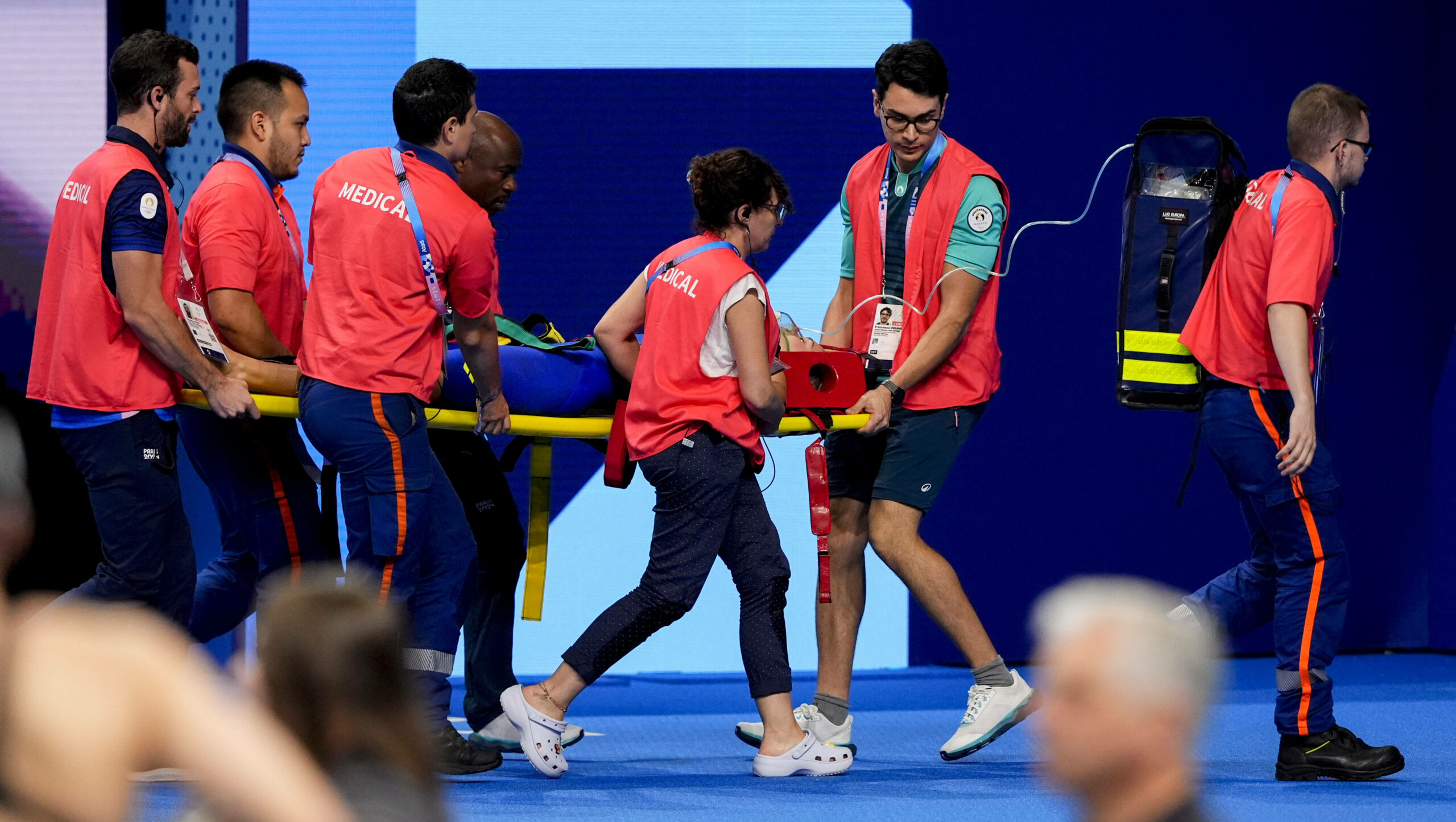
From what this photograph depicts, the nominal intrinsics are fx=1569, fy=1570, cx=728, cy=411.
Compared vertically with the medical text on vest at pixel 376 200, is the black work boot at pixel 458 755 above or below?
below

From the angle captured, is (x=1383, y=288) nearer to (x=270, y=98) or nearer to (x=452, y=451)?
(x=452, y=451)

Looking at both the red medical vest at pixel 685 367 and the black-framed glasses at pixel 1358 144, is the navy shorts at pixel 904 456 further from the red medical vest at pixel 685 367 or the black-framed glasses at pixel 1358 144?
the black-framed glasses at pixel 1358 144

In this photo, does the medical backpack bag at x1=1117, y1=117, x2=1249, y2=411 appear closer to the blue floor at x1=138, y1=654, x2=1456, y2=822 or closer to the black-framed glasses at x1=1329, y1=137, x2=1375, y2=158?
the black-framed glasses at x1=1329, y1=137, x2=1375, y2=158

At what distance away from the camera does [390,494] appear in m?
3.87

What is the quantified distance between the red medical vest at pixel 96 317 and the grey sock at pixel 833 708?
6.50 ft

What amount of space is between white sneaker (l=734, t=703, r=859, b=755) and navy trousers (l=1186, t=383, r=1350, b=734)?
1.19 m

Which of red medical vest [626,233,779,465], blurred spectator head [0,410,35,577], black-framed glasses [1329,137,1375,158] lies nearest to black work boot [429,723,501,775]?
red medical vest [626,233,779,465]

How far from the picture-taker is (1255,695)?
5.91 m

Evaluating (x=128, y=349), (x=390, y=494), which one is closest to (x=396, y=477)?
(x=390, y=494)

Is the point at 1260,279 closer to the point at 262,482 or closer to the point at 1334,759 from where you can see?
the point at 1334,759

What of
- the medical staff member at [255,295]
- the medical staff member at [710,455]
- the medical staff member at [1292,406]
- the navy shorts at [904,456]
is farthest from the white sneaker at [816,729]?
the medical staff member at [255,295]

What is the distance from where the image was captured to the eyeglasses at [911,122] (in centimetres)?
456

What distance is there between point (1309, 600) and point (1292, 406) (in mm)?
537

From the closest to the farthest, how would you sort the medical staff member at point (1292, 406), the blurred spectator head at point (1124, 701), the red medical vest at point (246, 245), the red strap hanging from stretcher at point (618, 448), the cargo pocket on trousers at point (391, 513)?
the blurred spectator head at point (1124, 701) < the cargo pocket on trousers at point (391, 513) < the red medical vest at point (246, 245) < the medical staff member at point (1292, 406) < the red strap hanging from stretcher at point (618, 448)
